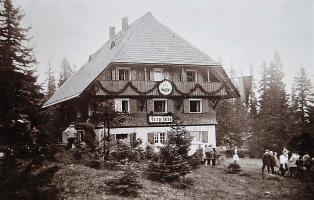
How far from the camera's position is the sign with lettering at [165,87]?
22125 mm

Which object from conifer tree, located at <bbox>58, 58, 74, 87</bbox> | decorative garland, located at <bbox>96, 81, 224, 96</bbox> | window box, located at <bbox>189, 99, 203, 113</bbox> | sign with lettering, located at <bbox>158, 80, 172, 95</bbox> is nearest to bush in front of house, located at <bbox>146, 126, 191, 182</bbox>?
decorative garland, located at <bbox>96, 81, 224, 96</bbox>

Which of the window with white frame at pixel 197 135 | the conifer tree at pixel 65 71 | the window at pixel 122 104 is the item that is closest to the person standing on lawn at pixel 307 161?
the window with white frame at pixel 197 135

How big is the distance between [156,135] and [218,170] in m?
5.29

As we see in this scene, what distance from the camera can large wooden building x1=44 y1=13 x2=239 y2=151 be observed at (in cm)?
2173

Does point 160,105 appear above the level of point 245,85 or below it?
below

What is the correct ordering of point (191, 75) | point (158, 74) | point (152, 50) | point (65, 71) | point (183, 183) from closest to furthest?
point (183, 183), point (152, 50), point (158, 74), point (191, 75), point (65, 71)

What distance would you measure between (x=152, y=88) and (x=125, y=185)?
1113cm

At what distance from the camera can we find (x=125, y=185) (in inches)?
451

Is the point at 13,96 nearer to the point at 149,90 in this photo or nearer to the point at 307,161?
the point at 307,161

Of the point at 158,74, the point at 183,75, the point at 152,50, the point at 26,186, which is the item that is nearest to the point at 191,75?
the point at 183,75

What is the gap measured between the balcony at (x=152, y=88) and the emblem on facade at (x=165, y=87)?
7.9 inches

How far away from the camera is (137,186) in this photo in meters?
12.2

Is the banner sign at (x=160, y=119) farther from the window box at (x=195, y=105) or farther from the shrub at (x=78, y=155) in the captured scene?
the shrub at (x=78, y=155)

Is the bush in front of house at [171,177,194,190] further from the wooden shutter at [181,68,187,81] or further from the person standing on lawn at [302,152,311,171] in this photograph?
the wooden shutter at [181,68,187,81]
